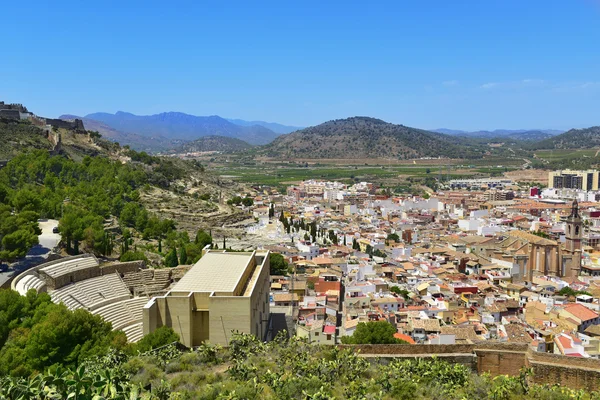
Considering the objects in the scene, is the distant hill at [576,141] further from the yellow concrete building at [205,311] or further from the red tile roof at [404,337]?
the yellow concrete building at [205,311]

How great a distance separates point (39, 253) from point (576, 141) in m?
162

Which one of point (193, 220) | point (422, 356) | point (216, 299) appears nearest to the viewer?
point (422, 356)

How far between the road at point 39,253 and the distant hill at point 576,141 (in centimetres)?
14691

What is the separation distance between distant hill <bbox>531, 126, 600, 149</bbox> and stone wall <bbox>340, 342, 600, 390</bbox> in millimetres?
148785

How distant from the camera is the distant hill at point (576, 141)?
143m

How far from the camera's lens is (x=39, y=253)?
Answer: 18.0 metres

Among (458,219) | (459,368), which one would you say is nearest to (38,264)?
(459,368)

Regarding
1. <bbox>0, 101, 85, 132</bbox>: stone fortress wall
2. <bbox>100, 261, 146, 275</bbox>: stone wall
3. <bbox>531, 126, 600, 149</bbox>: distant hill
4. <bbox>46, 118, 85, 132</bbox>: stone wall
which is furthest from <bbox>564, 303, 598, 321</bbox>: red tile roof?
<bbox>531, 126, 600, 149</bbox>: distant hill

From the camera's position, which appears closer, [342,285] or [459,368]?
[459,368]

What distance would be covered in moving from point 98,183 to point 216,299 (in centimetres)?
2467

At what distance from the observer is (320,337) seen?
16719mm

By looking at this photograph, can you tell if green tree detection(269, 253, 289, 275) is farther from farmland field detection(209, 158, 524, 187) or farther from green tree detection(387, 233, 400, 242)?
farmland field detection(209, 158, 524, 187)

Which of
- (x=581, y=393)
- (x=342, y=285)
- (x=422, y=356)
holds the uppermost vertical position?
(x=581, y=393)

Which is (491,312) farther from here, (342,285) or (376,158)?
(376,158)
